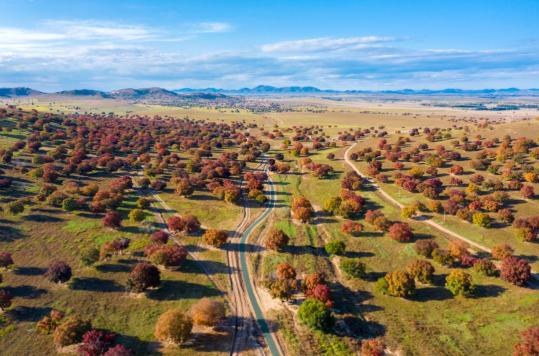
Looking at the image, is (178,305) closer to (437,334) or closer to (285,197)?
(437,334)

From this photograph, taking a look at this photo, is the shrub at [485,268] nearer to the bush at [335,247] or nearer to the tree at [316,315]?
the bush at [335,247]

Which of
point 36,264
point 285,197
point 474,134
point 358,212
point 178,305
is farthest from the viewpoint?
point 474,134

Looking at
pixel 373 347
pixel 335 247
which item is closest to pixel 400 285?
pixel 373 347

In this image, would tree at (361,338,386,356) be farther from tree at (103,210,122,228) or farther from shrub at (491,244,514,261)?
tree at (103,210,122,228)

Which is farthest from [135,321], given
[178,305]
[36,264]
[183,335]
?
[36,264]

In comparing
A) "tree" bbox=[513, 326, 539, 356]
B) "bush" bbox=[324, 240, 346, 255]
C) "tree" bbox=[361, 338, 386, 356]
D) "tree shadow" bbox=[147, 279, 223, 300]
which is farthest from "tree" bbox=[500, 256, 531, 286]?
"tree shadow" bbox=[147, 279, 223, 300]

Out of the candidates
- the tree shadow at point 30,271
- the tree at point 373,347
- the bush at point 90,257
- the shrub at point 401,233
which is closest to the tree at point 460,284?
the shrub at point 401,233
